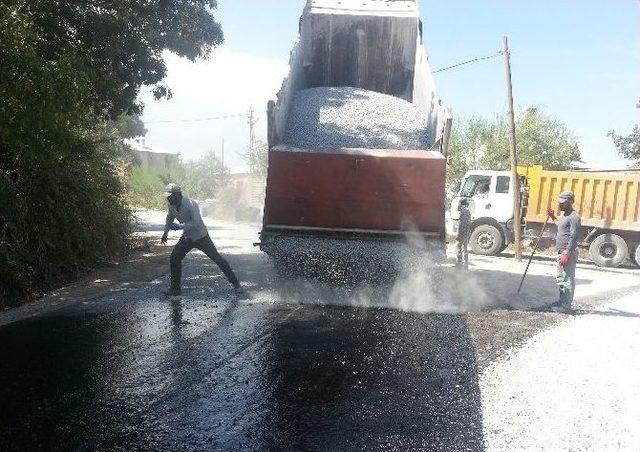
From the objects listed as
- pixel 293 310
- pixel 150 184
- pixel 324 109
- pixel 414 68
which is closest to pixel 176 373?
pixel 293 310

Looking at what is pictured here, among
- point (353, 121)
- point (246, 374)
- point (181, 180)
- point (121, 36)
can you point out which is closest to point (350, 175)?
point (353, 121)

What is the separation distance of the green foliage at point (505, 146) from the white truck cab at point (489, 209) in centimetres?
1155

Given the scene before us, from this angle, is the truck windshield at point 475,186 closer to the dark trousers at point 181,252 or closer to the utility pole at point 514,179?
the utility pole at point 514,179

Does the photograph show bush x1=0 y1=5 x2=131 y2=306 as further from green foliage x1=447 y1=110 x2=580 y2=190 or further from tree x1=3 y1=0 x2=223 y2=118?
green foliage x1=447 y1=110 x2=580 y2=190

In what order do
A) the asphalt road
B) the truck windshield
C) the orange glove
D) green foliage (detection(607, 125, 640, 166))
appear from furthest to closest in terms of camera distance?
green foliage (detection(607, 125, 640, 166)), the truck windshield, the orange glove, the asphalt road

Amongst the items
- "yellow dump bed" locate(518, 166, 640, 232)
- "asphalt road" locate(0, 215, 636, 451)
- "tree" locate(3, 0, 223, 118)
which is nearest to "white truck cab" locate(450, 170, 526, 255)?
"yellow dump bed" locate(518, 166, 640, 232)

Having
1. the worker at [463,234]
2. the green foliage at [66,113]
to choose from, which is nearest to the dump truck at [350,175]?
the green foliage at [66,113]

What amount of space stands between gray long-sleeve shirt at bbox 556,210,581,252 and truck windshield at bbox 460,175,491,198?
717 centimetres

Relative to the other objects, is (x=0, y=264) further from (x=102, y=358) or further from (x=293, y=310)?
(x=293, y=310)

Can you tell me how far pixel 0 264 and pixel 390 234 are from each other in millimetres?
4738

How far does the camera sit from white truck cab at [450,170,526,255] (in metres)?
13.4

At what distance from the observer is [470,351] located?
4523 millimetres

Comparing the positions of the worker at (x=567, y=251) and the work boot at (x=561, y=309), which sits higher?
the worker at (x=567, y=251)

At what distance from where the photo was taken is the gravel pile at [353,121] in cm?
655
